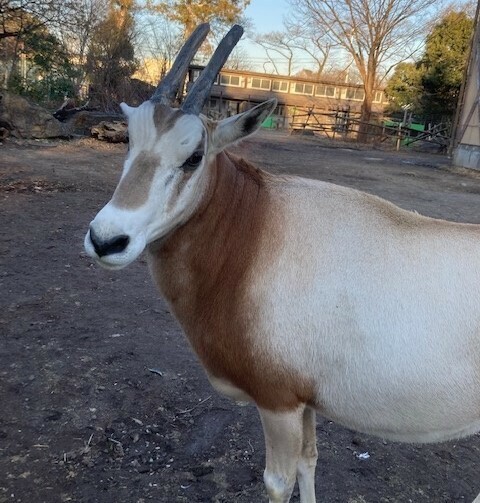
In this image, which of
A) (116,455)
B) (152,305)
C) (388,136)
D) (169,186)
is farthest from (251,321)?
(388,136)

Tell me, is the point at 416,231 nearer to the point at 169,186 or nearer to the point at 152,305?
the point at 169,186

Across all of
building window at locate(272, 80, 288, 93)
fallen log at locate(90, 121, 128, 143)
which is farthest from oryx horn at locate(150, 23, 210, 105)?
building window at locate(272, 80, 288, 93)

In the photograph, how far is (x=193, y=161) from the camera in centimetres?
280

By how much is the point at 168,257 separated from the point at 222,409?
2.02 meters

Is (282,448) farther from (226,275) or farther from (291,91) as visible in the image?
(291,91)

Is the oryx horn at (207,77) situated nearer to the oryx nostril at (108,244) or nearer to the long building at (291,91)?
the oryx nostril at (108,244)

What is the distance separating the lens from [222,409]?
455 cm

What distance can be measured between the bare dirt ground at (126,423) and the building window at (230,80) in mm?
54128

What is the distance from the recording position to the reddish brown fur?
284 cm

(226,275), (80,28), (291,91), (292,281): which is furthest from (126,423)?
(291,91)

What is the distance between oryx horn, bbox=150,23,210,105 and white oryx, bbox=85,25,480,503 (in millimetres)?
13

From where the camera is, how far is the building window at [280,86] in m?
60.7

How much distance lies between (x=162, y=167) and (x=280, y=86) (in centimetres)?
6176

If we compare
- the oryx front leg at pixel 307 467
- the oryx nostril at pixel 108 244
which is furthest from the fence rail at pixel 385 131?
the oryx nostril at pixel 108 244
